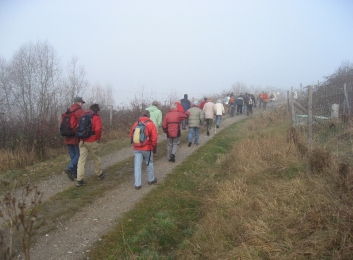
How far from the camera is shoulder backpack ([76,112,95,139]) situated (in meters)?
6.32

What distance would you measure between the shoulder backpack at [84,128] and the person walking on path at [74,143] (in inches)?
16.3

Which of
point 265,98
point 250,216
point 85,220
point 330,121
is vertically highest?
point 265,98

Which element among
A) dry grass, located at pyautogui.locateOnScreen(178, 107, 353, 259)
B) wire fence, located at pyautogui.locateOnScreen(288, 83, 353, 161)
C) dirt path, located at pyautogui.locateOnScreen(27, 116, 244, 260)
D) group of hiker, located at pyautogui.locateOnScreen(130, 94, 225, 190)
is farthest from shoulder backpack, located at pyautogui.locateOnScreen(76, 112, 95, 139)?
wire fence, located at pyautogui.locateOnScreen(288, 83, 353, 161)

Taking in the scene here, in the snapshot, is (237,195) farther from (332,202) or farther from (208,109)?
(208,109)

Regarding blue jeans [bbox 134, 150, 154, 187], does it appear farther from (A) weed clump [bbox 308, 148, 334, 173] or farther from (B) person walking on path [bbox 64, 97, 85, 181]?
(A) weed clump [bbox 308, 148, 334, 173]

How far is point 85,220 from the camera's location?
197 inches

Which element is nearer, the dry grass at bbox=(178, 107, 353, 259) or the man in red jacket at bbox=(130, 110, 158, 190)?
the dry grass at bbox=(178, 107, 353, 259)

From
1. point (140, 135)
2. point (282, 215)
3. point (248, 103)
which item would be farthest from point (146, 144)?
point (248, 103)

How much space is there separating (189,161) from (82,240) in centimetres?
495

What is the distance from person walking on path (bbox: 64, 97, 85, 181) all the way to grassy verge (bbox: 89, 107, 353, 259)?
228cm

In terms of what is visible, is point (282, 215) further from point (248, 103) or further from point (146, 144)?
point (248, 103)

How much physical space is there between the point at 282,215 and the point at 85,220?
3.47 m

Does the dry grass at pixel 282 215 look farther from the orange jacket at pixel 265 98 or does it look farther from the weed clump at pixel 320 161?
the orange jacket at pixel 265 98

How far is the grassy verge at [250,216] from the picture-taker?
136 inches
